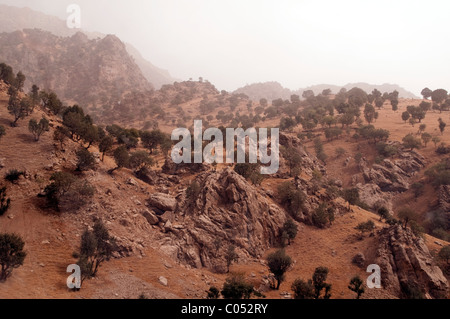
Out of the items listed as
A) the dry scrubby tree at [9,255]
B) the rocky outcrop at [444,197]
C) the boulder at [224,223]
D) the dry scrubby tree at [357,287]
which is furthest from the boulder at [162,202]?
the rocky outcrop at [444,197]

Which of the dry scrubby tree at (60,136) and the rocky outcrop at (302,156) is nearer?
the dry scrubby tree at (60,136)

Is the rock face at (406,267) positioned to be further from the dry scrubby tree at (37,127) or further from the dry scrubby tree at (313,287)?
the dry scrubby tree at (37,127)

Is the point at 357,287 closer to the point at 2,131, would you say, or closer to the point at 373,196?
the point at 373,196

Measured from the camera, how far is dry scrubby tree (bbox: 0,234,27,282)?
17.3 metres

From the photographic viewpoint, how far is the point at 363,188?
4850 cm

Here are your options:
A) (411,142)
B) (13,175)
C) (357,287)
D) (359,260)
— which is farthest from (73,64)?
(357,287)

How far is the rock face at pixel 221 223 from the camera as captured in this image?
26875 mm

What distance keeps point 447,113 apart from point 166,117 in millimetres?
100869

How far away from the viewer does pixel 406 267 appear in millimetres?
24688

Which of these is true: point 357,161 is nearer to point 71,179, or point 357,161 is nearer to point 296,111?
point 296,111

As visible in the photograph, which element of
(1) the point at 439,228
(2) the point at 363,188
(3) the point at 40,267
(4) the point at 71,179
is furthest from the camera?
(2) the point at 363,188

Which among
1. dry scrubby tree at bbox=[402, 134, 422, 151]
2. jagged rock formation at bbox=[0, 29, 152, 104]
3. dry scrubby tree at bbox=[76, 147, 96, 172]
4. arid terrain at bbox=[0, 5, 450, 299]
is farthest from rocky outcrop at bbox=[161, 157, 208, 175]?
jagged rock formation at bbox=[0, 29, 152, 104]

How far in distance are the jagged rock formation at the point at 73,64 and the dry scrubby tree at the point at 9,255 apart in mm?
111770
